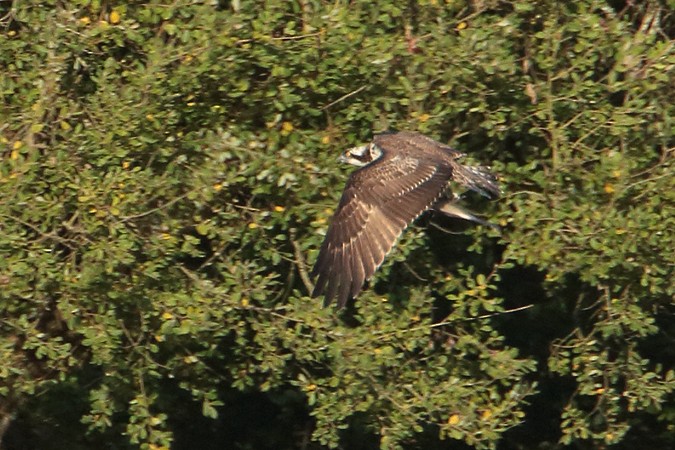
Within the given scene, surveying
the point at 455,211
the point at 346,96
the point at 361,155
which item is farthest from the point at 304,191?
the point at 455,211

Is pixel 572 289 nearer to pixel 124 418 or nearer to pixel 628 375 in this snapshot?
pixel 628 375

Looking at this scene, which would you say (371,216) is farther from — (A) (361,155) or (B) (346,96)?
(B) (346,96)

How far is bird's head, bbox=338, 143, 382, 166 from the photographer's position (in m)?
6.61

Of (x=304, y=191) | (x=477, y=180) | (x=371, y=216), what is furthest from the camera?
(x=477, y=180)

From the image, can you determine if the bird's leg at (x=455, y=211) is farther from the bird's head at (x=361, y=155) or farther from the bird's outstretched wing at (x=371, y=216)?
the bird's head at (x=361, y=155)

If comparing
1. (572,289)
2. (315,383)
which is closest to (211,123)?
(315,383)

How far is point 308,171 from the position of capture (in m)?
6.50

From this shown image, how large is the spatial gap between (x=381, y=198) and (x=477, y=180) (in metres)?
0.55

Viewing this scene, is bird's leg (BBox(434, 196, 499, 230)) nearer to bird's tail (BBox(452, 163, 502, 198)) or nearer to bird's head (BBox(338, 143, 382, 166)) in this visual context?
bird's tail (BBox(452, 163, 502, 198))

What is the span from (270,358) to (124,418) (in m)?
1.64

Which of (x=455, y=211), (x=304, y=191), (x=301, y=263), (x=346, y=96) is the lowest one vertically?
(x=301, y=263)

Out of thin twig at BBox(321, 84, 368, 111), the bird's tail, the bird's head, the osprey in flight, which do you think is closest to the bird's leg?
the osprey in flight

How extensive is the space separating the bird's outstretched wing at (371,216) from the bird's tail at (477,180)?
0.23 ft

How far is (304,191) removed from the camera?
6.54m
